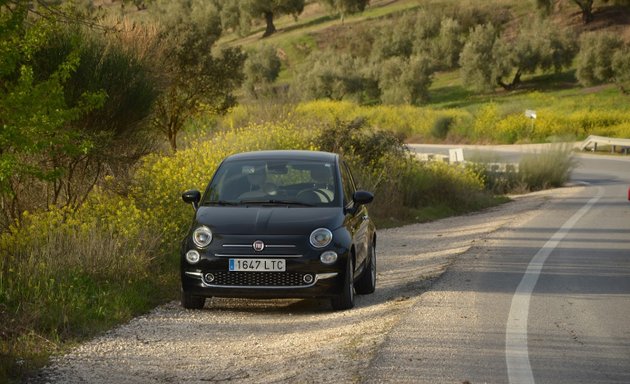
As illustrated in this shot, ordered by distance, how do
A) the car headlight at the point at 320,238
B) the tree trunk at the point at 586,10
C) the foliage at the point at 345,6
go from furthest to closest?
the foliage at the point at 345,6
the tree trunk at the point at 586,10
the car headlight at the point at 320,238

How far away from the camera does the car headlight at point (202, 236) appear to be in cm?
1092

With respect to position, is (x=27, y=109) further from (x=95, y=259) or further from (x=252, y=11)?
(x=252, y=11)

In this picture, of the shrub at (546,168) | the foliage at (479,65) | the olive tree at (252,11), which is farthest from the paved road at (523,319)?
the olive tree at (252,11)

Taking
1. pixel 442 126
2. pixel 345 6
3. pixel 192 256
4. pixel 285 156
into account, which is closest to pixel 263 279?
pixel 192 256

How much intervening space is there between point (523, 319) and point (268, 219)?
265 cm

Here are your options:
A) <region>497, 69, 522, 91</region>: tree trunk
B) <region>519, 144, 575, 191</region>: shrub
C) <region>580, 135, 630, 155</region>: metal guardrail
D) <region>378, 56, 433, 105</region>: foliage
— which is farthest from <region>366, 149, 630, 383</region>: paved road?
<region>497, 69, 522, 91</region>: tree trunk

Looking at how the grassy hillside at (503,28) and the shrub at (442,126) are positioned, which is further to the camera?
the grassy hillside at (503,28)

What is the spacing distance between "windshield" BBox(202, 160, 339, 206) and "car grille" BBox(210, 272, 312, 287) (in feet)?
3.34

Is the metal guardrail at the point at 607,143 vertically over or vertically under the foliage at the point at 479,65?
under

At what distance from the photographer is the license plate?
10758mm

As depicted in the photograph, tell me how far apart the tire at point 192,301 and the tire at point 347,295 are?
1.30 meters

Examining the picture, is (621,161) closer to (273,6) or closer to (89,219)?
(89,219)

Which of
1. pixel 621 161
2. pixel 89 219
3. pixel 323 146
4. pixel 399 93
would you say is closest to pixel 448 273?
pixel 89 219

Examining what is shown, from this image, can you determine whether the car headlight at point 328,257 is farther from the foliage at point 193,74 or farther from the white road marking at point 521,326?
the foliage at point 193,74
